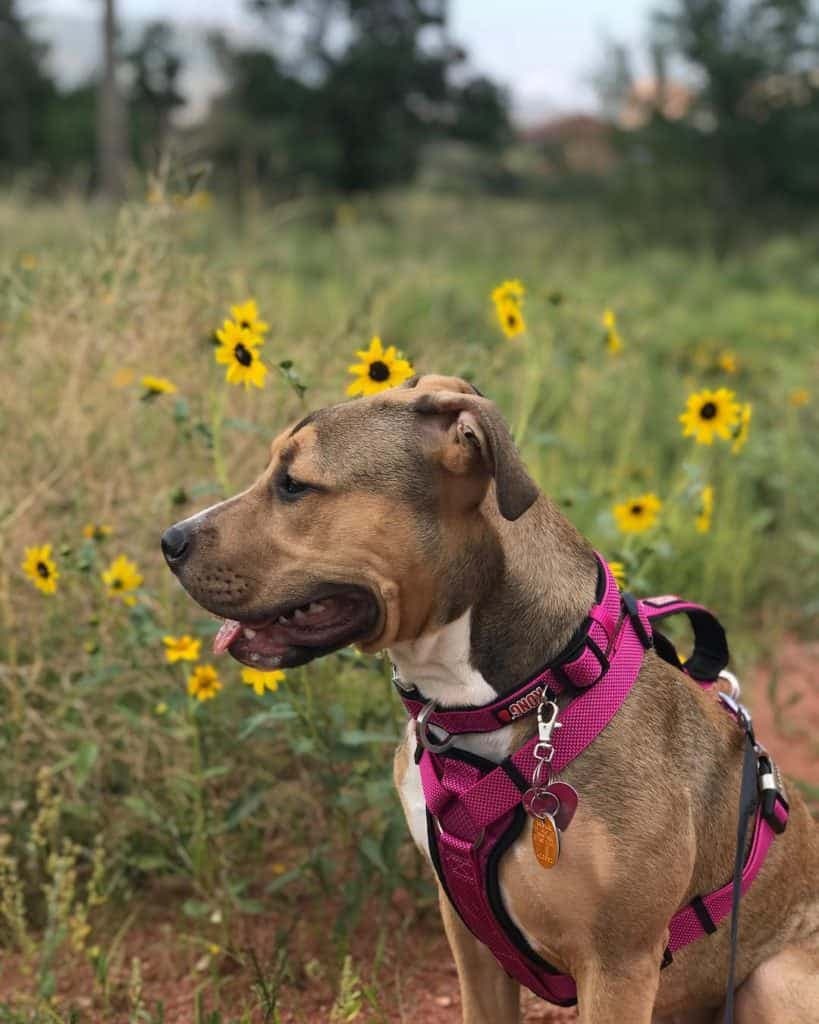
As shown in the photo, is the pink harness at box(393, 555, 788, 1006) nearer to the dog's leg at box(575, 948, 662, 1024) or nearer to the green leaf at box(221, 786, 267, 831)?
the dog's leg at box(575, 948, 662, 1024)

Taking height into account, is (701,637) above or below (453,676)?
below

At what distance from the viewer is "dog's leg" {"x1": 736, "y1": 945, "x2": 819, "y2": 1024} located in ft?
7.99

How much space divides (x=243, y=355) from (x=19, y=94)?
30.0 m

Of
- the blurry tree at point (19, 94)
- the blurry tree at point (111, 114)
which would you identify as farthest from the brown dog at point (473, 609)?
the blurry tree at point (19, 94)

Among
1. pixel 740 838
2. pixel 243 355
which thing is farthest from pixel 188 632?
pixel 740 838

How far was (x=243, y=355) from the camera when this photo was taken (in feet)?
9.88

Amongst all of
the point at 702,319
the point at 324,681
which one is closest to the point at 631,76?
the point at 702,319

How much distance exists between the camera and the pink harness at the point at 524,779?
226 cm

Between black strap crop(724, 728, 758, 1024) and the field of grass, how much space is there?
775 mm

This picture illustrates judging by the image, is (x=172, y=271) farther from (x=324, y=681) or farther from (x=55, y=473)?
(x=324, y=681)

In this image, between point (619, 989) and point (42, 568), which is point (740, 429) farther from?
point (42, 568)

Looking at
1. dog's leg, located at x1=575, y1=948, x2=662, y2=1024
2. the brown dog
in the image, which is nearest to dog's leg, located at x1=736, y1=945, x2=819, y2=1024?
the brown dog

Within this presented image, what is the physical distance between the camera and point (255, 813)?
372cm

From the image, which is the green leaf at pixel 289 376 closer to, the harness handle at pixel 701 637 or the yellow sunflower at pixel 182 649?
the yellow sunflower at pixel 182 649
